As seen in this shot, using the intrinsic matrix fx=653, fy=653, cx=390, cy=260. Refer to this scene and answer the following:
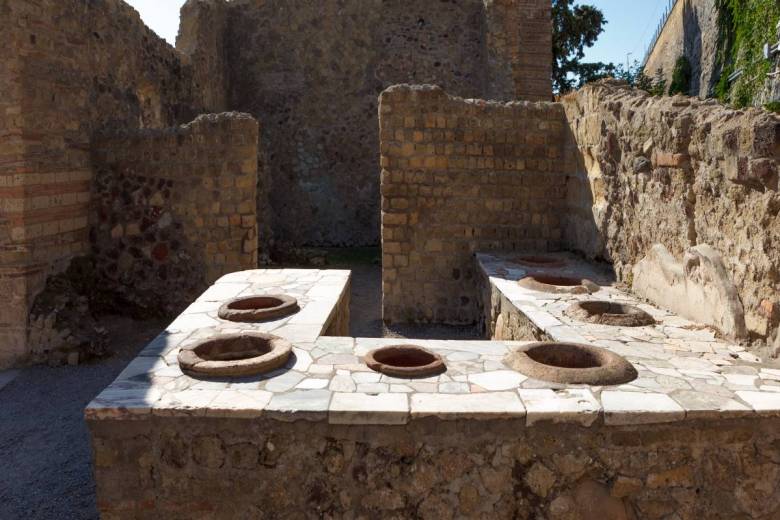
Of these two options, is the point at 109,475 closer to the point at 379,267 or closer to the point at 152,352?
the point at 152,352

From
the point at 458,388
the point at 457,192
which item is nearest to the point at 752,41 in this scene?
the point at 457,192

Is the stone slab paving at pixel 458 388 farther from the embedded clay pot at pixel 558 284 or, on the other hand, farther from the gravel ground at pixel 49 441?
the gravel ground at pixel 49 441

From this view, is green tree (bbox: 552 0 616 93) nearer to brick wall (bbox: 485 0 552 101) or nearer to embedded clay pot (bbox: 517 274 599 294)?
brick wall (bbox: 485 0 552 101)

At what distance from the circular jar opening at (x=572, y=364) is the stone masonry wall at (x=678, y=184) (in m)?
0.95

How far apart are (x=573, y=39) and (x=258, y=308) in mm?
18385

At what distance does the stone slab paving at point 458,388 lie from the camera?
9.79ft

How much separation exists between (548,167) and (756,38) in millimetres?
5413

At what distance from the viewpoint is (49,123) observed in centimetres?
697

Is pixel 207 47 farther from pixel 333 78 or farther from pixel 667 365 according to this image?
pixel 667 365

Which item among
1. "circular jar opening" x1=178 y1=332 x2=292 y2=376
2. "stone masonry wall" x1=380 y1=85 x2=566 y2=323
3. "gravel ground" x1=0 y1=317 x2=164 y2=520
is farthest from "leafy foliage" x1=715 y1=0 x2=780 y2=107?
"gravel ground" x1=0 y1=317 x2=164 y2=520

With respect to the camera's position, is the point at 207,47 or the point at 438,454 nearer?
the point at 438,454

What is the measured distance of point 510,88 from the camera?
1212 cm

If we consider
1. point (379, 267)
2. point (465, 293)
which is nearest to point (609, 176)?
point (465, 293)

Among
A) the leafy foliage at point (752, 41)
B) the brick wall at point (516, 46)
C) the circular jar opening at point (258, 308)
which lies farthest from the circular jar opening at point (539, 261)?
the brick wall at point (516, 46)
